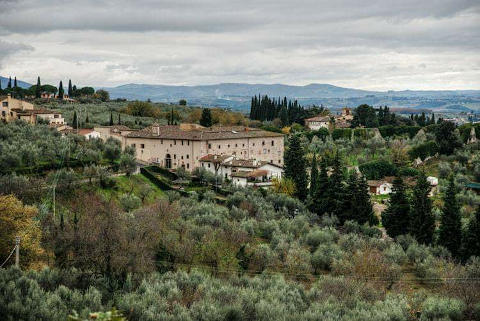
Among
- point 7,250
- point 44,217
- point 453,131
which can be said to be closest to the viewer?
point 7,250

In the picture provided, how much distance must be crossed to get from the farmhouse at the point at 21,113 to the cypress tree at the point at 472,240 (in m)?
51.8

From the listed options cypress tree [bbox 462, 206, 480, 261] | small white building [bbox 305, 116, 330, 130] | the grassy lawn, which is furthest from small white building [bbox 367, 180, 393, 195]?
small white building [bbox 305, 116, 330, 130]

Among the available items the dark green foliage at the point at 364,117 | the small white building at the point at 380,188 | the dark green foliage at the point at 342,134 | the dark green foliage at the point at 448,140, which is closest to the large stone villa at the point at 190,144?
the small white building at the point at 380,188

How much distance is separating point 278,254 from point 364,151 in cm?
6073

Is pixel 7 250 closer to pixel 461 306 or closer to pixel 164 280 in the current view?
pixel 164 280

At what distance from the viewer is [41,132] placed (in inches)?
2044

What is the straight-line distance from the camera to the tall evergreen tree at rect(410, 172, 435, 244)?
3453 cm

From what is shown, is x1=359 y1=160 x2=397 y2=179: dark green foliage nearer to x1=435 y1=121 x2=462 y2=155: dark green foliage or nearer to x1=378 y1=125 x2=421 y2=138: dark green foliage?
x1=435 y1=121 x2=462 y2=155: dark green foliage

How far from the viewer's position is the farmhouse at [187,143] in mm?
57675

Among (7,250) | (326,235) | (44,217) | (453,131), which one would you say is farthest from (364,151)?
(7,250)

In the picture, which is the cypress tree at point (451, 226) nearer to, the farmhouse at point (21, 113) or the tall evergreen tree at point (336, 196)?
the tall evergreen tree at point (336, 196)

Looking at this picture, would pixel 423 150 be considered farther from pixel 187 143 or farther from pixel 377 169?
pixel 187 143

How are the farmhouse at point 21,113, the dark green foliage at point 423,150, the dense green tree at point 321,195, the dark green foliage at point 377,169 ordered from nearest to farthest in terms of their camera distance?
the dense green tree at point 321,195
the farmhouse at point 21,113
the dark green foliage at point 377,169
the dark green foliage at point 423,150

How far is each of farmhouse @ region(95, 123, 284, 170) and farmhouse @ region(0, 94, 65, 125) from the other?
31.6 feet
